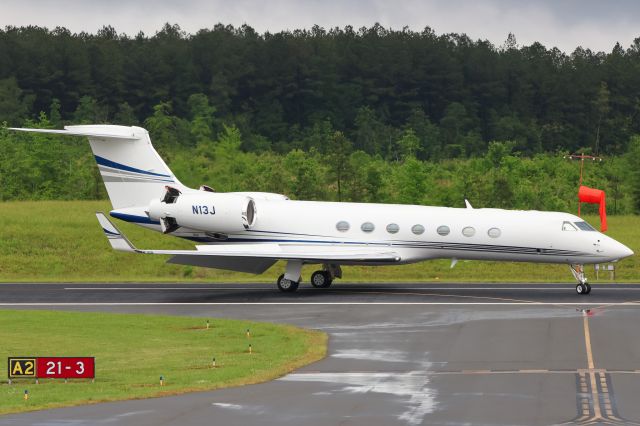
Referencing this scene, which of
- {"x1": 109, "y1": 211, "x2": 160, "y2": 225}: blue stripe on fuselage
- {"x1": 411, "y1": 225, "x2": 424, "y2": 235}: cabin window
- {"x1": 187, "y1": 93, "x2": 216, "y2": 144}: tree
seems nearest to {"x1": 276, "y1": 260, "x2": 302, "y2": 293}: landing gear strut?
{"x1": 411, "y1": 225, "x2": 424, "y2": 235}: cabin window

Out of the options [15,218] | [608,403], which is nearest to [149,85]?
[15,218]

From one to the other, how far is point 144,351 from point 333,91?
257 ft

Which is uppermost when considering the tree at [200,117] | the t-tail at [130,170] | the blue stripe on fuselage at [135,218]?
the tree at [200,117]

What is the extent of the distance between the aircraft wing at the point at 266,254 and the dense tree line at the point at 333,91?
176ft

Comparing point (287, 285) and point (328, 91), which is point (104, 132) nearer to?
point (287, 285)

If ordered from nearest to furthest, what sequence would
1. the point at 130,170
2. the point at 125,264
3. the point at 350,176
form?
the point at 130,170, the point at 125,264, the point at 350,176

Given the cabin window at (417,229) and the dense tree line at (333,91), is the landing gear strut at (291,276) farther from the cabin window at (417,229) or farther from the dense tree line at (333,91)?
the dense tree line at (333,91)

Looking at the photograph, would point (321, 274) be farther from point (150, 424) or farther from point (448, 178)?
point (448, 178)

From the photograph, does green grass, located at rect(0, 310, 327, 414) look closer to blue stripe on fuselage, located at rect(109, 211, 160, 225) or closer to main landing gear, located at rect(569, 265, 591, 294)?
blue stripe on fuselage, located at rect(109, 211, 160, 225)

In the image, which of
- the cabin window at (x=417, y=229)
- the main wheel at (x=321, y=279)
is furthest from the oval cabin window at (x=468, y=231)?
the main wheel at (x=321, y=279)

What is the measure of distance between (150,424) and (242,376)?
17.1ft

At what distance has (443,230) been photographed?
3962 cm

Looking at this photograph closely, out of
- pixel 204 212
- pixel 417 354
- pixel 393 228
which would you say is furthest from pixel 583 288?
pixel 417 354

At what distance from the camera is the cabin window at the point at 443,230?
39.6 metres
